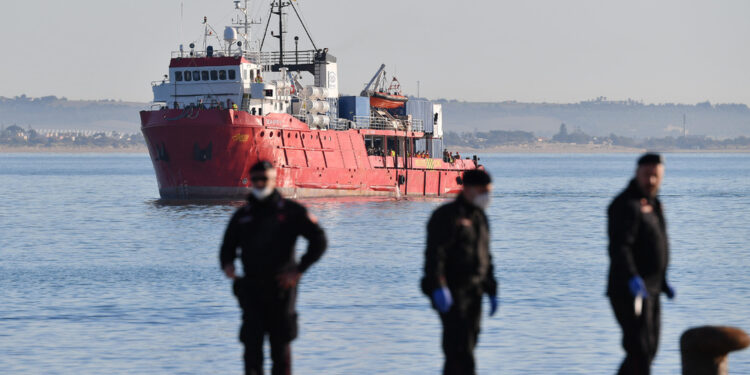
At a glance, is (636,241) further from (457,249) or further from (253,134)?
(253,134)

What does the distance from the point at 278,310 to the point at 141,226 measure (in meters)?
37.6

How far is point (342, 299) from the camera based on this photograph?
936 inches

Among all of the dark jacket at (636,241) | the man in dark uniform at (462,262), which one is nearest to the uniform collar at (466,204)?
the man in dark uniform at (462,262)

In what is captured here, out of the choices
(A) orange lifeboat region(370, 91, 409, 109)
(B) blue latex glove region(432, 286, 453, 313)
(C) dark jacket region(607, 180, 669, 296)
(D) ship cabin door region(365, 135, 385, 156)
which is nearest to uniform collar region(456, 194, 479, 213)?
(B) blue latex glove region(432, 286, 453, 313)

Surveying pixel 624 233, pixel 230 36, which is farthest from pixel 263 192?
pixel 230 36

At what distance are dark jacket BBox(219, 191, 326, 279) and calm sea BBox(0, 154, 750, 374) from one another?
5762 millimetres

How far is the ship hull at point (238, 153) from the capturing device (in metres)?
50.9

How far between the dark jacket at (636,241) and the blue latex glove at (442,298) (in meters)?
1.50

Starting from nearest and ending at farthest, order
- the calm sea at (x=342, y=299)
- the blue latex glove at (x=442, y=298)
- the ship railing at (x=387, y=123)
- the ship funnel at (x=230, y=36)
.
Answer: the blue latex glove at (x=442, y=298) → the calm sea at (x=342, y=299) → the ship funnel at (x=230, y=36) → the ship railing at (x=387, y=123)

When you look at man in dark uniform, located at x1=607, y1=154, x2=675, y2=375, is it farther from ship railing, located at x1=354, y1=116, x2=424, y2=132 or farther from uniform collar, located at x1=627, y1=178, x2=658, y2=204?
ship railing, located at x1=354, y1=116, x2=424, y2=132

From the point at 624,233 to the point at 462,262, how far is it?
139 cm

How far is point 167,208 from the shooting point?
55.5m

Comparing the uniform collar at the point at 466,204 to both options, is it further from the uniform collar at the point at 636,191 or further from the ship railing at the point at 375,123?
the ship railing at the point at 375,123

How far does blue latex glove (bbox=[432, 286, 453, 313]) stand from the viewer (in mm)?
9766
